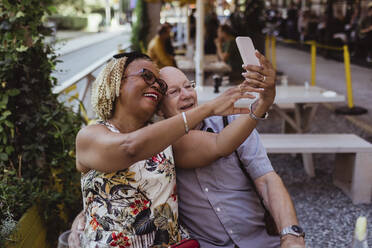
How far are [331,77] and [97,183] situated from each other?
443 inches

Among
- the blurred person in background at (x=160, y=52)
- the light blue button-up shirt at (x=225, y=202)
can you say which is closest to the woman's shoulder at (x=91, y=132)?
the light blue button-up shirt at (x=225, y=202)

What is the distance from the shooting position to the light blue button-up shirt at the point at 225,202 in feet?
6.78

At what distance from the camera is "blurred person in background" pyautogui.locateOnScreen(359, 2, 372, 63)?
514 inches

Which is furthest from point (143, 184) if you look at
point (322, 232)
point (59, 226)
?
point (322, 232)

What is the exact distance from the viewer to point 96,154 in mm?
1686

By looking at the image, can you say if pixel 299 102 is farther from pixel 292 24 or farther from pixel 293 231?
pixel 292 24

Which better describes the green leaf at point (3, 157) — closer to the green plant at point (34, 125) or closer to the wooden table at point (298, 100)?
the green plant at point (34, 125)

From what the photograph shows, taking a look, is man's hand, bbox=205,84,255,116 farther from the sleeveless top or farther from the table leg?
the table leg

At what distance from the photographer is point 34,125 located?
10.2ft

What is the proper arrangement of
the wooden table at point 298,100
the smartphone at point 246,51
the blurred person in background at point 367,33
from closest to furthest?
the smartphone at point 246,51
the wooden table at point 298,100
the blurred person in background at point 367,33

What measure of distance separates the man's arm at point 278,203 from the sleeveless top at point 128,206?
518 millimetres

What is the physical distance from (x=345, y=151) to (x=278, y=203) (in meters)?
2.56

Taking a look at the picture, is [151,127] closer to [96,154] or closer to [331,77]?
[96,154]

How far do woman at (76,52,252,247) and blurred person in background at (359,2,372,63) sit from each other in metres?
12.8
